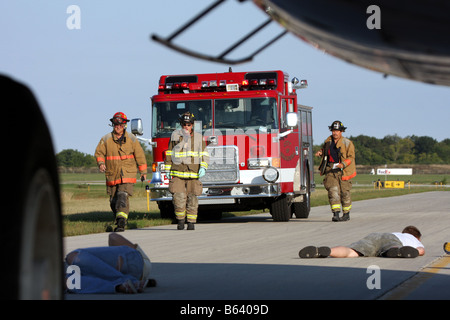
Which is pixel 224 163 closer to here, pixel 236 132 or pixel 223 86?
pixel 236 132

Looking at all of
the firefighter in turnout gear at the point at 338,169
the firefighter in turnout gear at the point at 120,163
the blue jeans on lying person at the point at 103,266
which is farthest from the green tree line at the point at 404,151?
the blue jeans on lying person at the point at 103,266

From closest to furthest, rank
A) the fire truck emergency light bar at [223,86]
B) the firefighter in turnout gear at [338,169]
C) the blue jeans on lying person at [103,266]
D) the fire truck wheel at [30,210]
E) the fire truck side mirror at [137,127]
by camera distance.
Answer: the fire truck wheel at [30,210]
the blue jeans on lying person at [103,266]
the fire truck side mirror at [137,127]
the fire truck emergency light bar at [223,86]
the firefighter in turnout gear at [338,169]

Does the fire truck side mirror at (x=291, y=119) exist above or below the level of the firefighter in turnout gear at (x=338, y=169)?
above

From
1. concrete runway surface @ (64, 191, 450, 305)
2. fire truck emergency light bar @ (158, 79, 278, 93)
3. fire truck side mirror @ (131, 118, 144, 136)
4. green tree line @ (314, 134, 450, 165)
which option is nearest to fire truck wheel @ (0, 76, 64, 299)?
concrete runway surface @ (64, 191, 450, 305)

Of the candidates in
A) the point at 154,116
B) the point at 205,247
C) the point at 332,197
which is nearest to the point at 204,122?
the point at 154,116

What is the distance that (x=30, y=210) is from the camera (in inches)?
125

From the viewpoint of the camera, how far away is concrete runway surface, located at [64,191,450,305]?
7.18m

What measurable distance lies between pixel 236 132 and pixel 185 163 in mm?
2283

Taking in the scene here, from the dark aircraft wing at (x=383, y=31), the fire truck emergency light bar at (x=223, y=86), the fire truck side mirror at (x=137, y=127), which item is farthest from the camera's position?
the fire truck emergency light bar at (x=223, y=86)

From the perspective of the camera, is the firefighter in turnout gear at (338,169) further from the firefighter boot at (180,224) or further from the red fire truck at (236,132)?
the firefighter boot at (180,224)

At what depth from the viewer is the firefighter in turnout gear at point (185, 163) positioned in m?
16.7

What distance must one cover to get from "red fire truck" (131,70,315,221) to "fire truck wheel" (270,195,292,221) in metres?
0.12

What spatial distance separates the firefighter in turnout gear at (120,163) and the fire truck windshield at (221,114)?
2277mm

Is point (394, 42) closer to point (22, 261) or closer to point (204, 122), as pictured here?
point (22, 261)
